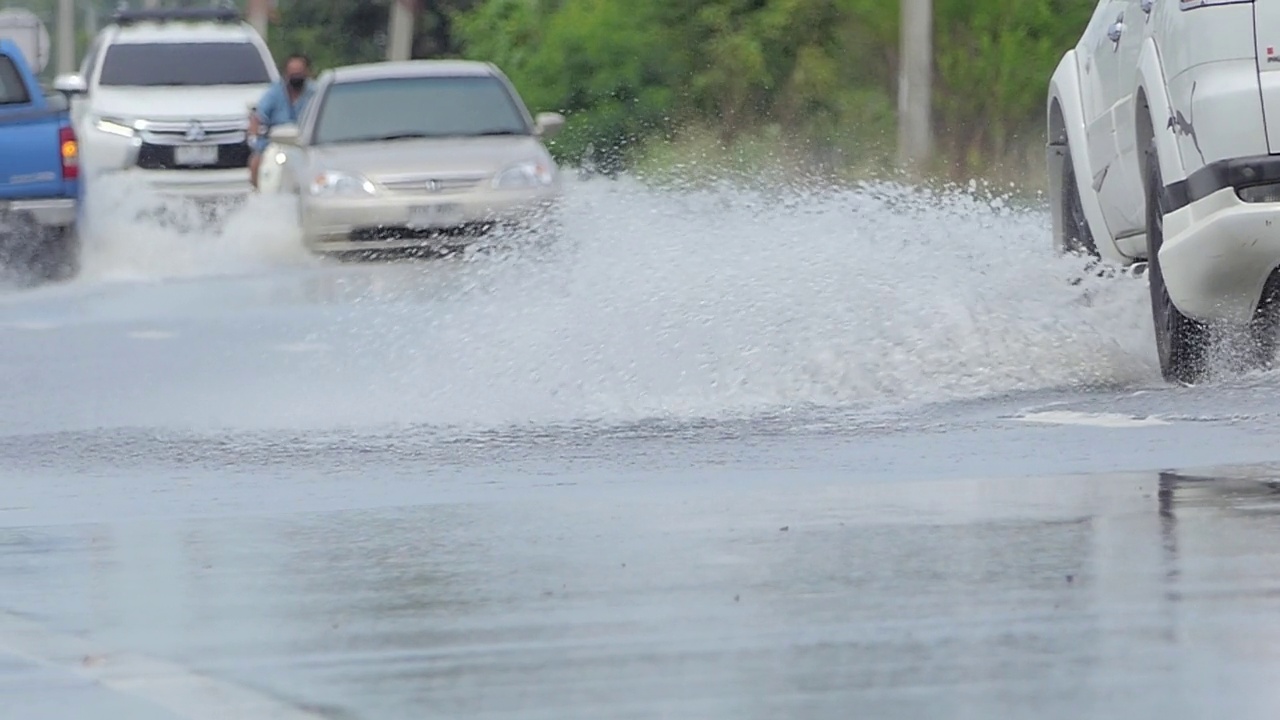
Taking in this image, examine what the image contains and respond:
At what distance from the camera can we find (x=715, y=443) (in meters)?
9.40

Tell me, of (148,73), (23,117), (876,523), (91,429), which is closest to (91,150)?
(148,73)

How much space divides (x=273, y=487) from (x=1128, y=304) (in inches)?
151

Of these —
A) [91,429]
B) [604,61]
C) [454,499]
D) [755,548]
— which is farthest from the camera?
[604,61]

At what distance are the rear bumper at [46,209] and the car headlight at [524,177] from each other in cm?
280

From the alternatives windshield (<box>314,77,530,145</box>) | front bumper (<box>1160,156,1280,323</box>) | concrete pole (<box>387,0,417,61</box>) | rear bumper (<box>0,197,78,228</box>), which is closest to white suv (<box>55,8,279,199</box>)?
windshield (<box>314,77,530,145</box>)

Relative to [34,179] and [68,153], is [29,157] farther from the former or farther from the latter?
[68,153]

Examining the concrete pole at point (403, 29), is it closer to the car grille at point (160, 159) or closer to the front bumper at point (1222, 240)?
the car grille at point (160, 159)

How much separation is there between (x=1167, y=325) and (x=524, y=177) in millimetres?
10922

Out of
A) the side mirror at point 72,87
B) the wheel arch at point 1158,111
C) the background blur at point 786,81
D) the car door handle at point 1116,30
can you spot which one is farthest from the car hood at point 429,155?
the wheel arch at point 1158,111

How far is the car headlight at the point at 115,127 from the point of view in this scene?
85.4 ft

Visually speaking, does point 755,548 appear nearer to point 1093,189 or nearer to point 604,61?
point 1093,189

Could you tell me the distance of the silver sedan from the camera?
66.9 ft

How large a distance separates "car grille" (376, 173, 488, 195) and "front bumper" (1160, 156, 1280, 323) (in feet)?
36.8

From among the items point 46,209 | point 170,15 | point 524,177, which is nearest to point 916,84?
point 524,177
